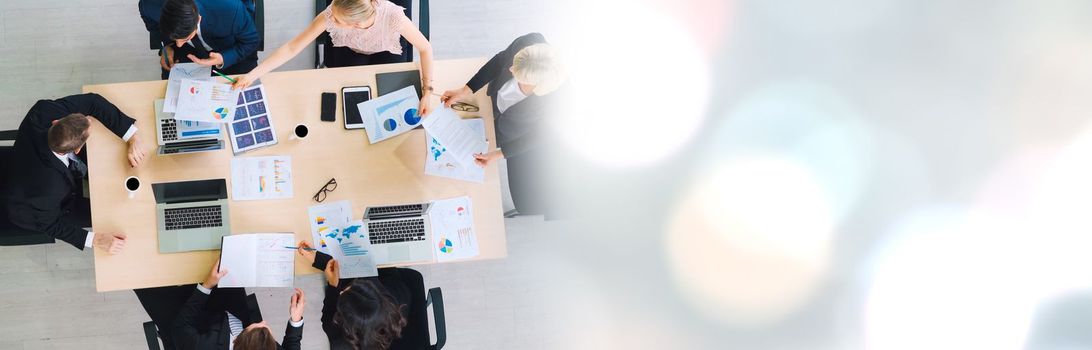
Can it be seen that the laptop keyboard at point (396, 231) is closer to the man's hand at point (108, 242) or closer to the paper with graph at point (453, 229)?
the paper with graph at point (453, 229)

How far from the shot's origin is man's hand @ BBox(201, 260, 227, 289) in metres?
2.60

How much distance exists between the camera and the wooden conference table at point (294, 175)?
2.61 metres

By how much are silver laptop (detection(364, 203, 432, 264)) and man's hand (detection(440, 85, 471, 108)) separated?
0.45 meters

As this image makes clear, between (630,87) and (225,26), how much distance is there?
6.98 ft

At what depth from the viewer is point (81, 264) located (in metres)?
3.30

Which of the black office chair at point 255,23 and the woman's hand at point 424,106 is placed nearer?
the woman's hand at point 424,106

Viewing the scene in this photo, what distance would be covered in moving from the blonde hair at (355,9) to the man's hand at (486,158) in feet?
2.32

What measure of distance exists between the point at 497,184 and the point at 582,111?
1.17 meters

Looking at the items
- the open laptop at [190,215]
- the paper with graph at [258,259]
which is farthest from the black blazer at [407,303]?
the open laptop at [190,215]

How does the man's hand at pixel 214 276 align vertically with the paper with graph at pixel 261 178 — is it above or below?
below

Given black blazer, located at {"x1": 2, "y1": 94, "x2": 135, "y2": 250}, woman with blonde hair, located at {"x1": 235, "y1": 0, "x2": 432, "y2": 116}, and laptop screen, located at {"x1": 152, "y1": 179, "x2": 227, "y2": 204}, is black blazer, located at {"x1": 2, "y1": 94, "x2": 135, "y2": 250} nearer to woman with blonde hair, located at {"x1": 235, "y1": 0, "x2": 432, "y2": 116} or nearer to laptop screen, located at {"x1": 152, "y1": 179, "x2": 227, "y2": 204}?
laptop screen, located at {"x1": 152, "y1": 179, "x2": 227, "y2": 204}

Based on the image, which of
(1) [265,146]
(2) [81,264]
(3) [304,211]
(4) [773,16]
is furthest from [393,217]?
(4) [773,16]

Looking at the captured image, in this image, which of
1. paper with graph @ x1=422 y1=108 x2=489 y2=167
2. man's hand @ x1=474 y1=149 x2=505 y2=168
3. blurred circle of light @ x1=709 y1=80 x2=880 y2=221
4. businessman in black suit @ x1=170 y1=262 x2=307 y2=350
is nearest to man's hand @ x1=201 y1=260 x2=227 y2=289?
businessman in black suit @ x1=170 y1=262 x2=307 y2=350

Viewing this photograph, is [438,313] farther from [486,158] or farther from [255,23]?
[255,23]
